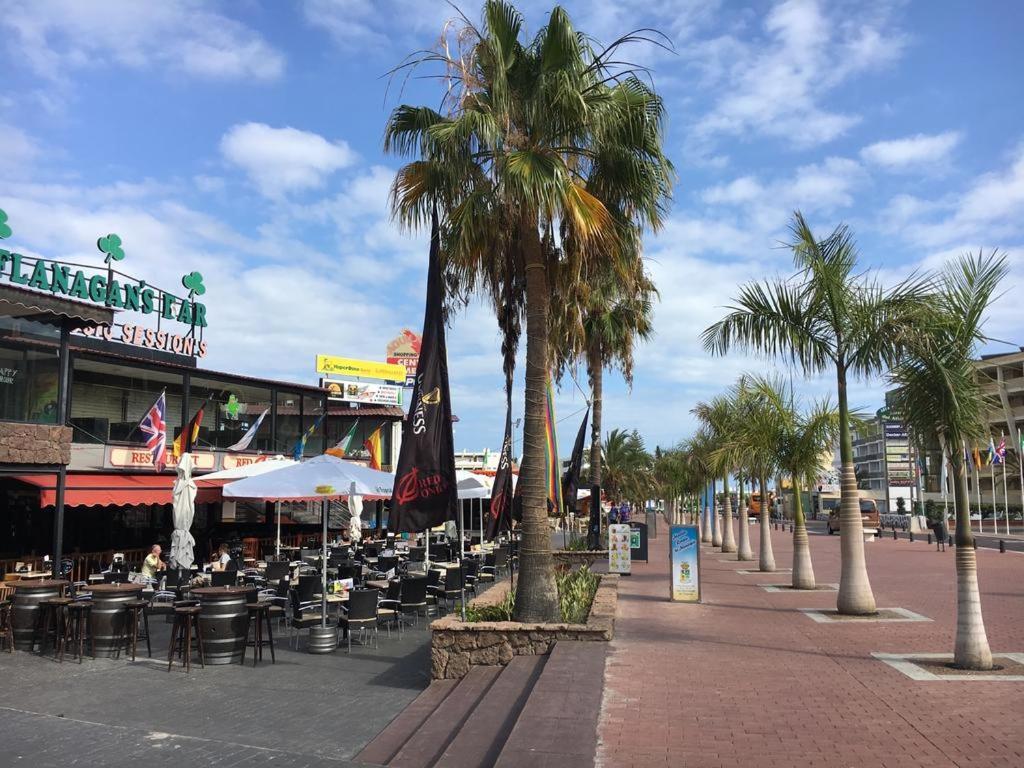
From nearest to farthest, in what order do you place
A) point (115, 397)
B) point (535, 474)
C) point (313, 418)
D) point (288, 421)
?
1. point (535, 474)
2. point (115, 397)
3. point (288, 421)
4. point (313, 418)

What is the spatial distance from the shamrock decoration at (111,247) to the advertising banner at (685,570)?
75.5 feet

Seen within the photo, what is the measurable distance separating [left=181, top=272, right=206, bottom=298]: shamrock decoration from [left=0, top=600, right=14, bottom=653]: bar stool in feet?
72.9

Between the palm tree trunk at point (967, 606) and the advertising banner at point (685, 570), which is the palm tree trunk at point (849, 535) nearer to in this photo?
the advertising banner at point (685, 570)

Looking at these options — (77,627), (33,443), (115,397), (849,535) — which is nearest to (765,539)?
(849,535)

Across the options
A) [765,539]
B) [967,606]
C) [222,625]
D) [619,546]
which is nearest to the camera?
[967,606]

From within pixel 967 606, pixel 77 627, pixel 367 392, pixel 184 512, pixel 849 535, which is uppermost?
pixel 367 392

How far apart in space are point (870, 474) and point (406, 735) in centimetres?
15773

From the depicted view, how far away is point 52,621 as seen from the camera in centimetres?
1124

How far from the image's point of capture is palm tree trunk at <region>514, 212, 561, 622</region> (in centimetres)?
950

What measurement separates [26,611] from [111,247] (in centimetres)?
2038

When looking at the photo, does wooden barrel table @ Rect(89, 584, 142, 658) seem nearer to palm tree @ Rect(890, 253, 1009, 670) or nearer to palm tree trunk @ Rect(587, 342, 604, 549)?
palm tree @ Rect(890, 253, 1009, 670)

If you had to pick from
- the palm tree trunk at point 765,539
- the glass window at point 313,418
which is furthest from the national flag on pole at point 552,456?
the glass window at point 313,418

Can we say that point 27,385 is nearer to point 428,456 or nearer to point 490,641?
point 428,456

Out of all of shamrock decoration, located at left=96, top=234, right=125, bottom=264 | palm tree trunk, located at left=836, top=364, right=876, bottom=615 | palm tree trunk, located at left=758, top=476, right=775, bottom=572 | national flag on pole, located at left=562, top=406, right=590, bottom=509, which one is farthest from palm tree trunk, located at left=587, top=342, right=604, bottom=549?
shamrock decoration, located at left=96, top=234, right=125, bottom=264
